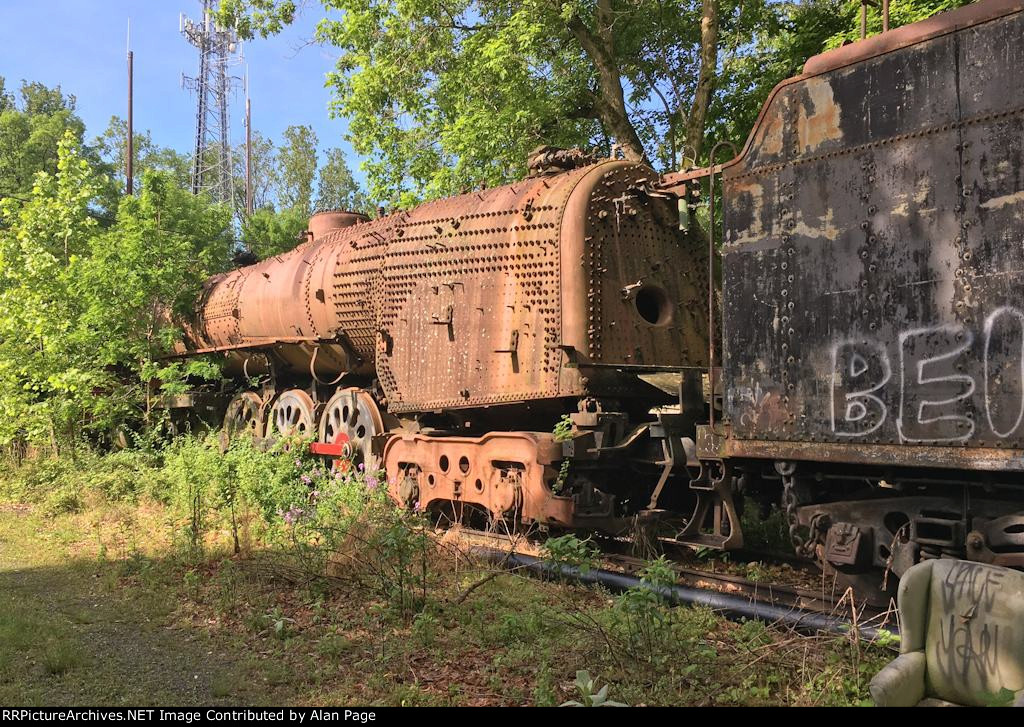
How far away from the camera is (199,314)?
13.5 metres

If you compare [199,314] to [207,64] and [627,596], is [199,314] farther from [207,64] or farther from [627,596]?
[207,64]

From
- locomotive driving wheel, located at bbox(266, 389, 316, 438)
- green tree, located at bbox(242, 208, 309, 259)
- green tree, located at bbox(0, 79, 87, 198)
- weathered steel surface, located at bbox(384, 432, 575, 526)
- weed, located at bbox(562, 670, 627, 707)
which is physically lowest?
weed, located at bbox(562, 670, 627, 707)

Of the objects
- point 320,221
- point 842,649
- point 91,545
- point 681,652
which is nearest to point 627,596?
point 681,652

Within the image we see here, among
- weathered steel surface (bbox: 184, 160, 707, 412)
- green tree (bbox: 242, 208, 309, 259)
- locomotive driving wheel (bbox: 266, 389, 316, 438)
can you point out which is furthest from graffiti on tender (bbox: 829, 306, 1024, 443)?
green tree (bbox: 242, 208, 309, 259)

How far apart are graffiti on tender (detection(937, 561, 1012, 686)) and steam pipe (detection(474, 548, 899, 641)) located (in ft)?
1.70

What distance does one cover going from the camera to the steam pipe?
4508 mm

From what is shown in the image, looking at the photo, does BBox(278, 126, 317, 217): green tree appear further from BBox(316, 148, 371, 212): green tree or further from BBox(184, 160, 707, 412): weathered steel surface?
BBox(184, 160, 707, 412): weathered steel surface

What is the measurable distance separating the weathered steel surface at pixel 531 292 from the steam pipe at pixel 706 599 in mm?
1489

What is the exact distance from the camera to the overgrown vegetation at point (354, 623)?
4.01m

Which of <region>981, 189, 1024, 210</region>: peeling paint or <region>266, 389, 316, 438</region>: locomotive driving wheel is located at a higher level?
<region>981, 189, 1024, 210</region>: peeling paint

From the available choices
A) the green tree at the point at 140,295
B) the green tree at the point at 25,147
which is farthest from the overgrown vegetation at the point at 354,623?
the green tree at the point at 25,147

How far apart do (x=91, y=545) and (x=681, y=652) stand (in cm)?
662

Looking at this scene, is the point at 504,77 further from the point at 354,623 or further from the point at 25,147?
the point at 25,147

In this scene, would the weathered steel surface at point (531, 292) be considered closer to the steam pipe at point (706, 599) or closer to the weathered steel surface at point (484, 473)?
the weathered steel surface at point (484, 473)
